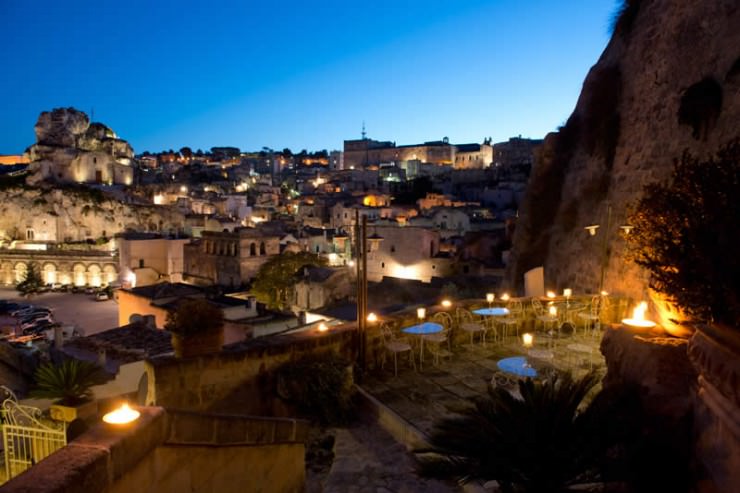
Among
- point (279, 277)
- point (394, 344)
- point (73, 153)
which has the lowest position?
point (279, 277)

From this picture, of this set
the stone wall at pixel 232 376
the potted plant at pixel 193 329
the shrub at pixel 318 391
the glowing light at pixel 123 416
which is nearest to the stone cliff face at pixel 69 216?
the potted plant at pixel 193 329

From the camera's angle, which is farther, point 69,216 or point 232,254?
point 69,216

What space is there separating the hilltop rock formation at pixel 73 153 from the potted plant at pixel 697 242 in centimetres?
8188

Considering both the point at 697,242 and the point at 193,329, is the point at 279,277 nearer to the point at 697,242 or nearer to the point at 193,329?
the point at 193,329

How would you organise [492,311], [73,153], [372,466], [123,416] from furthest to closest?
[73,153] → [492,311] → [372,466] → [123,416]

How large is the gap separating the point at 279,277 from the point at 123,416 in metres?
35.2

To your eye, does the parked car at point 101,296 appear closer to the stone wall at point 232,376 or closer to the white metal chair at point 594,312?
the stone wall at point 232,376

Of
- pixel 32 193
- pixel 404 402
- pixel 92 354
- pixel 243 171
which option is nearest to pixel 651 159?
pixel 404 402

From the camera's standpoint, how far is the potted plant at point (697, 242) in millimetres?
4586

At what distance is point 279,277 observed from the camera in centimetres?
3834

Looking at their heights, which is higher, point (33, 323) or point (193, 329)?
point (193, 329)

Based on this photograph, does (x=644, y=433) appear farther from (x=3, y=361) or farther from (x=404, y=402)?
(x=3, y=361)

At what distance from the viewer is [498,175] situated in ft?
271

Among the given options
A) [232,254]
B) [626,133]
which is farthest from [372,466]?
[232,254]
